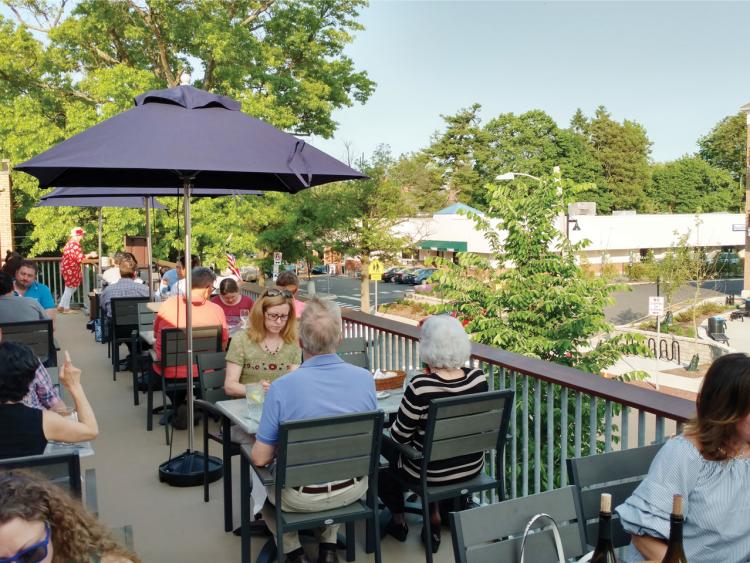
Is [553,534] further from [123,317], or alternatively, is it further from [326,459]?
[123,317]

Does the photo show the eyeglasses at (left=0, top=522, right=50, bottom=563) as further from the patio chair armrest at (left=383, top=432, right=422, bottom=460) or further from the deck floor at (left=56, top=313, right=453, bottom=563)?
the deck floor at (left=56, top=313, right=453, bottom=563)

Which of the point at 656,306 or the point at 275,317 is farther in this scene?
the point at 656,306

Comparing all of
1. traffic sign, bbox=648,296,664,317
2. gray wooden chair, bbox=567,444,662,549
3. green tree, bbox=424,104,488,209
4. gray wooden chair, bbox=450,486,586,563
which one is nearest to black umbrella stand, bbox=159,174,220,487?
gray wooden chair, bbox=567,444,662,549

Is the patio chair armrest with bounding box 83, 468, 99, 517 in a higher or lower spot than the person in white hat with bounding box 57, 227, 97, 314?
lower

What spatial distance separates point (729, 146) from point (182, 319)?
81.1 m

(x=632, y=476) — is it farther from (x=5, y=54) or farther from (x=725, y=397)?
(x=5, y=54)

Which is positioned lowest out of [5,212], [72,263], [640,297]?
[640,297]

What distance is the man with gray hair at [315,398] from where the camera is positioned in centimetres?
326

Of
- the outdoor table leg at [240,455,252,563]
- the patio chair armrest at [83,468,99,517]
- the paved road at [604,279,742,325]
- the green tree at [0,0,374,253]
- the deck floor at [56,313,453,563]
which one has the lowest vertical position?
the paved road at [604,279,742,325]

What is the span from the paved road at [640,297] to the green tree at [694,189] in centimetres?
2406

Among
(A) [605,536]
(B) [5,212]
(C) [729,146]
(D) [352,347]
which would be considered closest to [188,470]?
(D) [352,347]

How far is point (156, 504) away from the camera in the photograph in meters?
4.75

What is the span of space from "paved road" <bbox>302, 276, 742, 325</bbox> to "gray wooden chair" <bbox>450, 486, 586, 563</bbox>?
103 ft

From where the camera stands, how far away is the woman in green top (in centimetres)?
466
